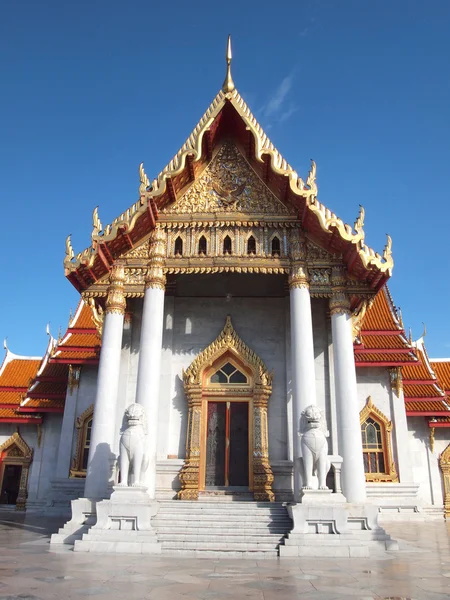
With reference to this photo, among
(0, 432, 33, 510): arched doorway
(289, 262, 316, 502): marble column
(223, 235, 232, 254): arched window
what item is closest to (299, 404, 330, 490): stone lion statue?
(289, 262, 316, 502): marble column

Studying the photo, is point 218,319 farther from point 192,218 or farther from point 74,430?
point 74,430

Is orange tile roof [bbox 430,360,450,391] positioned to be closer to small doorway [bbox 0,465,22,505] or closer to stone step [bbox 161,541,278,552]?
stone step [bbox 161,541,278,552]

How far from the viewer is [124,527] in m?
8.14

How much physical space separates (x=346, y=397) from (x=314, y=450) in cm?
169

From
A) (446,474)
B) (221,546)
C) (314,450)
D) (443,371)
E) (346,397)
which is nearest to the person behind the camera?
(221,546)

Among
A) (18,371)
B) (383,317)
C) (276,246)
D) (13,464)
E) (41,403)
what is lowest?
(13,464)

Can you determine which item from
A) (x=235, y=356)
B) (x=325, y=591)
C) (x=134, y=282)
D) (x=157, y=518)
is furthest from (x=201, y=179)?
(x=325, y=591)

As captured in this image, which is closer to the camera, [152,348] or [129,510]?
[129,510]

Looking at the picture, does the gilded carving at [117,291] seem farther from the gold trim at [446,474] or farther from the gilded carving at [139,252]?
the gold trim at [446,474]

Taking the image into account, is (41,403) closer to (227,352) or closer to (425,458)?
(227,352)

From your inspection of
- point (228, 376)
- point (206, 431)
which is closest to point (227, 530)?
point (206, 431)

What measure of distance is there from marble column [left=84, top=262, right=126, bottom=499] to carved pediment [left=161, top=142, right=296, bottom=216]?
6.58 feet

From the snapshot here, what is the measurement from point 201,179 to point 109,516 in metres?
6.80

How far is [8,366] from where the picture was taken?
19781mm
